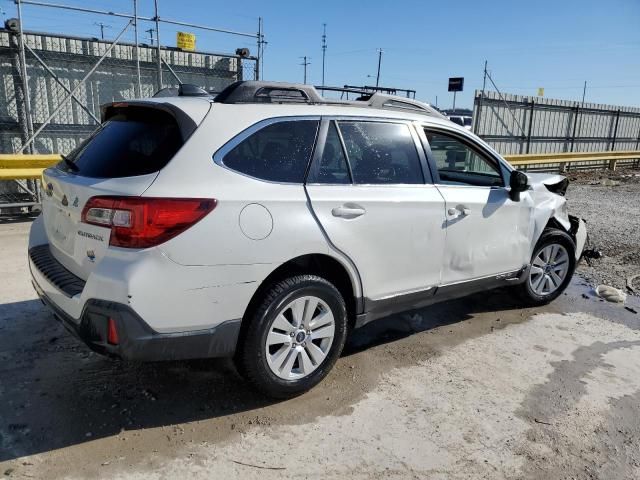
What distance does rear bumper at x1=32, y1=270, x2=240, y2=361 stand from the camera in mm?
2496

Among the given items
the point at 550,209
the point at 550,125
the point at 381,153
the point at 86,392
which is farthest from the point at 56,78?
the point at 550,125

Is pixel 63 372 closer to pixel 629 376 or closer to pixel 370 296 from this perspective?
pixel 370 296

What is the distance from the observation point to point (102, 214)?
2580 millimetres

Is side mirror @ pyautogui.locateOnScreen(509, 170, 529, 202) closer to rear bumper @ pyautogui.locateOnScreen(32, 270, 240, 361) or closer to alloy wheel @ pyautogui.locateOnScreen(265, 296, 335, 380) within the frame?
alloy wheel @ pyautogui.locateOnScreen(265, 296, 335, 380)

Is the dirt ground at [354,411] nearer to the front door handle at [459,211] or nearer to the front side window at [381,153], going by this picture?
the front door handle at [459,211]

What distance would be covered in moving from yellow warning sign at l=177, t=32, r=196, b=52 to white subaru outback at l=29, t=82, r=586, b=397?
671 centimetres

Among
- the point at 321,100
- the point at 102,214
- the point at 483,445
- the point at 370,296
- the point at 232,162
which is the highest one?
the point at 321,100

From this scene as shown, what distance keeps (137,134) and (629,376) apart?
3711 mm

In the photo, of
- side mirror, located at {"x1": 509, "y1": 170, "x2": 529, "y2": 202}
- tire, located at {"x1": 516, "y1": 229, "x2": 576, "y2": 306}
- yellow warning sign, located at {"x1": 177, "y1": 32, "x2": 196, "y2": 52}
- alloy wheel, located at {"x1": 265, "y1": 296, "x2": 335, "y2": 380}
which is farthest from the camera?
yellow warning sign, located at {"x1": 177, "y1": 32, "x2": 196, "y2": 52}

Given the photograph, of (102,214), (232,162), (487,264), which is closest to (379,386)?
(487,264)

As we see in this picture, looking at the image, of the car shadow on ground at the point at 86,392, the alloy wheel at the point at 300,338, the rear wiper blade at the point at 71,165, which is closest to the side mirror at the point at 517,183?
the car shadow on ground at the point at 86,392

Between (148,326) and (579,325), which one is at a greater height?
(148,326)

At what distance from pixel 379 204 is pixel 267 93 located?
3.24 feet

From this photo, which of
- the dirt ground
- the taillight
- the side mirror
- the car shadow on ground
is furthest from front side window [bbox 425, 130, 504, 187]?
the taillight
